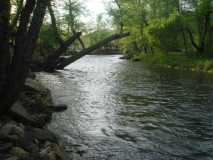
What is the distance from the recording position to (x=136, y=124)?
11.5 meters

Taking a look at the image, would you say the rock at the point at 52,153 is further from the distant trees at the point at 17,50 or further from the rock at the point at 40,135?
the distant trees at the point at 17,50

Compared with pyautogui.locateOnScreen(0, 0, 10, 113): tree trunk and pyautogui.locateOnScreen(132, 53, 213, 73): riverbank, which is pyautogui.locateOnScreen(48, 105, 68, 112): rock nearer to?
pyautogui.locateOnScreen(0, 0, 10, 113): tree trunk

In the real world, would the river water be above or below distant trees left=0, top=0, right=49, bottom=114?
below

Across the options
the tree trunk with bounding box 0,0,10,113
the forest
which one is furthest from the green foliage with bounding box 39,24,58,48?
the tree trunk with bounding box 0,0,10,113

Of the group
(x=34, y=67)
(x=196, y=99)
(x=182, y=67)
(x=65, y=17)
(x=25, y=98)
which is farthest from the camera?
(x=182, y=67)

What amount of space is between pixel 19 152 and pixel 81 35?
3432 centimetres

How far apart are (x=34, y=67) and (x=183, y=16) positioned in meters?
21.1

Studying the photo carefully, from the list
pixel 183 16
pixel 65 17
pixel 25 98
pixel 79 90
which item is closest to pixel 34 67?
pixel 65 17

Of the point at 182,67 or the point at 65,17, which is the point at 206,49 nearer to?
the point at 182,67

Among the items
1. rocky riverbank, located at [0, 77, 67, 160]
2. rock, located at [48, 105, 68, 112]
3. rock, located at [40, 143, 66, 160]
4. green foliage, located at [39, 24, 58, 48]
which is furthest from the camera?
green foliage, located at [39, 24, 58, 48]

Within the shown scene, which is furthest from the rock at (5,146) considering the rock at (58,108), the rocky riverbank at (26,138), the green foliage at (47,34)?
the green foliage at (47,34)

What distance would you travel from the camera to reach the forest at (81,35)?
8.63 m

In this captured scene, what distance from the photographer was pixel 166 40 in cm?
4247

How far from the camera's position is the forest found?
8.63m
